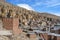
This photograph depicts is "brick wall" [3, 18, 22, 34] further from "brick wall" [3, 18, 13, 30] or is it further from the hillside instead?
the hillside

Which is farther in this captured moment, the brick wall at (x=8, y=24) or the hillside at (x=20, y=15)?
the hillside at (x=20, y=15)

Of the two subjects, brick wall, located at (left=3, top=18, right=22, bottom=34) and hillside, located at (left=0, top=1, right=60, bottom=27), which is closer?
brick wall, located at (left=3, top=18, right=22, bottom=34)

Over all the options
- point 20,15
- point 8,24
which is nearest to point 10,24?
point 8,24

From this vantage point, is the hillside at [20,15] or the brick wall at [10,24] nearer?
the brick wall at [10,24]

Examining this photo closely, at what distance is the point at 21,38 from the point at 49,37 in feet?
8.81

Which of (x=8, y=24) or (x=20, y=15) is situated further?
(x=20, y=15)

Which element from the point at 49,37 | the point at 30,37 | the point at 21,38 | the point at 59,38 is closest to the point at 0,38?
the point at 21,38

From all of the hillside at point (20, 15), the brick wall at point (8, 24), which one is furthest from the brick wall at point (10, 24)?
the hillside at point (20, 15)

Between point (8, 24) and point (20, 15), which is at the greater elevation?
point (20, 15)

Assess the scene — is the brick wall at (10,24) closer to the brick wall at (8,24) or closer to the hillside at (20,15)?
the brick wall at (8,24)

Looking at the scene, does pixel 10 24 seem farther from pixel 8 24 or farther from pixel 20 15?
pixel 20 15

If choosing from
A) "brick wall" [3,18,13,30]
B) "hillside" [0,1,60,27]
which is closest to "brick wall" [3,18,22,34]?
"brick wall" [3,18,13,30]

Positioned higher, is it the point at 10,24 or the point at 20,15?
the point at 20,15

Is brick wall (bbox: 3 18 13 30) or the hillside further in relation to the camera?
the hillside
